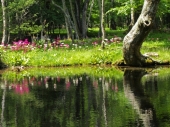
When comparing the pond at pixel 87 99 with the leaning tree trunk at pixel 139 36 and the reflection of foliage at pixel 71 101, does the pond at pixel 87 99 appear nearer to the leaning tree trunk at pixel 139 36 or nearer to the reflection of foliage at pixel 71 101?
the reflection of foliage at pixel 71 101

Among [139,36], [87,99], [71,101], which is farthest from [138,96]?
[139,36]

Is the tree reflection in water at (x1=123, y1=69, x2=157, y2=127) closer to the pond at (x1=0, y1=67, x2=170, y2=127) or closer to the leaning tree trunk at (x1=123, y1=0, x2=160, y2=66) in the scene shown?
the pond at (x1=0, y1=67, x2=170, y2=127)

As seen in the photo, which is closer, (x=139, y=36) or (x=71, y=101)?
(x=71, y=101)

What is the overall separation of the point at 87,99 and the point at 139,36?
7.42 metres

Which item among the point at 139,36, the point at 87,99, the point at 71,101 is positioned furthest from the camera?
the point at 139,36

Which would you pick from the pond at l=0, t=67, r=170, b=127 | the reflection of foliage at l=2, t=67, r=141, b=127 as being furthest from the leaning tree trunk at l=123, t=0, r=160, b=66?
the reflection of foliage at l=2, t=67, r=141, b=127

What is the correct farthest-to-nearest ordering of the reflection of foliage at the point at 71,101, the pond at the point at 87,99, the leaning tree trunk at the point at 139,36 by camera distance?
the leaning tree trunk at the point at 139,36
the reflection of foliage at the point at 71,101
the pond at the point at 87,99

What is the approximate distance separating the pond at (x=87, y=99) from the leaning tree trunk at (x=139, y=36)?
4.50 ft

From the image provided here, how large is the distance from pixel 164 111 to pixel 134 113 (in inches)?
26.9

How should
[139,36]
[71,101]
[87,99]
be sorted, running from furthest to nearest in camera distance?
[139,36] < [87,99] < [71,101]

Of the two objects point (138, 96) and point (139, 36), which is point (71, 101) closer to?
point (138, 96)

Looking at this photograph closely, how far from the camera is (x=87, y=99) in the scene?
11.1 meters

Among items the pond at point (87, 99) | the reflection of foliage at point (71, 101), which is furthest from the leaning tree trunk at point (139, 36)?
the reflection of foliage at point (71, 101)

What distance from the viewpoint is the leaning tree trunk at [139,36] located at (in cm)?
1695
